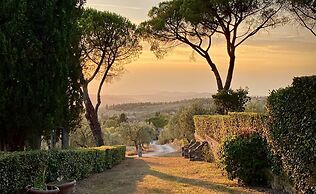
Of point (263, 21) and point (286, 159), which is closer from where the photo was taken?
point (286, 159)

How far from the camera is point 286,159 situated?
27.9 ft

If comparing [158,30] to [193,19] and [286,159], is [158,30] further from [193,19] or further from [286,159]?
[286,159]

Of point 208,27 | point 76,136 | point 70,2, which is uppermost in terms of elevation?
point 208,27

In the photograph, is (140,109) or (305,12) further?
(140,109)

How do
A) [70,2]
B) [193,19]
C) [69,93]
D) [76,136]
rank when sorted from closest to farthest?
[70,2] → [69,93] → [193,19] → [76,136]

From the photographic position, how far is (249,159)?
1012 centimetres

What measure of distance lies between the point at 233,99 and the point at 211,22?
17.3 ft

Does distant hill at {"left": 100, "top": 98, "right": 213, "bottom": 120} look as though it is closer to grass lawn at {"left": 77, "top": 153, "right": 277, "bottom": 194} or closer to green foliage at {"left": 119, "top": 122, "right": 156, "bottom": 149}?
green foliage at {"left": 119, "top": 122, "right": 156, "bottom": 149}

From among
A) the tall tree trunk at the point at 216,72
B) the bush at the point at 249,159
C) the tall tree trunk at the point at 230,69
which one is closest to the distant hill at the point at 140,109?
the tall tree trunk at the point at 216,72

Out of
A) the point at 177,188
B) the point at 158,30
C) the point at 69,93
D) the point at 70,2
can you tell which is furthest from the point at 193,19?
the point at 177,188

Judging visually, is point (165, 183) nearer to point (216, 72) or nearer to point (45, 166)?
point (45, 166)

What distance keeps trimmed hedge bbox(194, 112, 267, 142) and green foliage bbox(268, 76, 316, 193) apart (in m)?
0.99

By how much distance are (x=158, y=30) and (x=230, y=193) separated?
16926 mm

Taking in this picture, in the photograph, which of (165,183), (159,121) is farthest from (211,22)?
(159,121)
